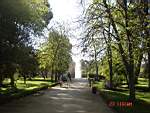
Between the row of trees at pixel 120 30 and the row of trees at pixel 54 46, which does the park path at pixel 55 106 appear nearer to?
the row of trees at pixel 120 30

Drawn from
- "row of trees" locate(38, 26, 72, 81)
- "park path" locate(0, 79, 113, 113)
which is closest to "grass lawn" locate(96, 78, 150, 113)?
"park path" locate(0, 79, 113, 113)

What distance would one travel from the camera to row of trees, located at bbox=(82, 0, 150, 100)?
74.6 feet

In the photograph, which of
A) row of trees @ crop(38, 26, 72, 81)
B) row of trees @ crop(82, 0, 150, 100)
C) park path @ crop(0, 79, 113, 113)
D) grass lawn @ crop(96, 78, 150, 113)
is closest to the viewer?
grass lawn @ crop(96, 78, 150, 113)

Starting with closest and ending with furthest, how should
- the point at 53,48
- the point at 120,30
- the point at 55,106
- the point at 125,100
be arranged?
the point at 55,106 → the point at 125,100 → the point at 120,30 → the point at 53,48

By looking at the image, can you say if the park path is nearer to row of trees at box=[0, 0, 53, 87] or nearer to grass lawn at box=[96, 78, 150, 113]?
grass lawn at box=[96, 78, 150, 113]

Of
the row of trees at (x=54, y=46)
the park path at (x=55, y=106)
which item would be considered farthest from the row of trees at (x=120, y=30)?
the row of trees at (x=54, y=46)

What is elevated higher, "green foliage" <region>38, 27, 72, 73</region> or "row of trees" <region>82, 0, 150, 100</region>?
"green foliage" <region>38, 27, 72, 73</region>

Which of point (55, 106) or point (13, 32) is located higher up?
point (13, 32)

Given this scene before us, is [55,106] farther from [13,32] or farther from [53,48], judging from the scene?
[53,48]

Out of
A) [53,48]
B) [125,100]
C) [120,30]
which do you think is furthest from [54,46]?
[125,100]

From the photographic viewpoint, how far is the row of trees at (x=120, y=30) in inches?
896

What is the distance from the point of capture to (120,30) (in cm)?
2647

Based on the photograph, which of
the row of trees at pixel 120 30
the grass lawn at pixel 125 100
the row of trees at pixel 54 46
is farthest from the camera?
the row of trees at pixel 54 46

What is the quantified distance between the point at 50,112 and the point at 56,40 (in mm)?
54690
